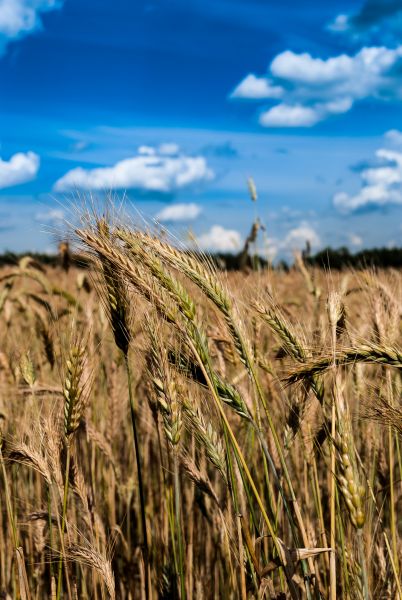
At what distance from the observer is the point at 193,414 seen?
1630mm

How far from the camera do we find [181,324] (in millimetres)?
1506

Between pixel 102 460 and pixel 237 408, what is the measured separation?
1.64 m

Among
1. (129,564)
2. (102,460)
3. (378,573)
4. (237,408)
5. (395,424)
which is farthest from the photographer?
(102,460)

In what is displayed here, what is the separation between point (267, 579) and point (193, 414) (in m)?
0.43

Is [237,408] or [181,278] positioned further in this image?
[181,278]

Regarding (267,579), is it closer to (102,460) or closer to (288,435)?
(288,435)

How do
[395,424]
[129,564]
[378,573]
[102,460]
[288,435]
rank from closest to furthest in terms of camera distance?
[395,424] < [288,435] < [378,573] < [129,564] < [102,460]

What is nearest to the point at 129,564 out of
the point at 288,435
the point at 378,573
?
the point at 378,573

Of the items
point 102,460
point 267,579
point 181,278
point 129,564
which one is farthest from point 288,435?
point 102,460

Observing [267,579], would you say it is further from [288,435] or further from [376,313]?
[376,313]

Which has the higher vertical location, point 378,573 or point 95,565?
point 95,565

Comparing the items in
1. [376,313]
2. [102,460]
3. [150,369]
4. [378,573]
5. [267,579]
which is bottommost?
[378,573]

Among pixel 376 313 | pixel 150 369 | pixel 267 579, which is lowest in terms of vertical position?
pixel 267 579

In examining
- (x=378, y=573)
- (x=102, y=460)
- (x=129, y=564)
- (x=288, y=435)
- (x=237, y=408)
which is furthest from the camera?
(x=102, y=460)
